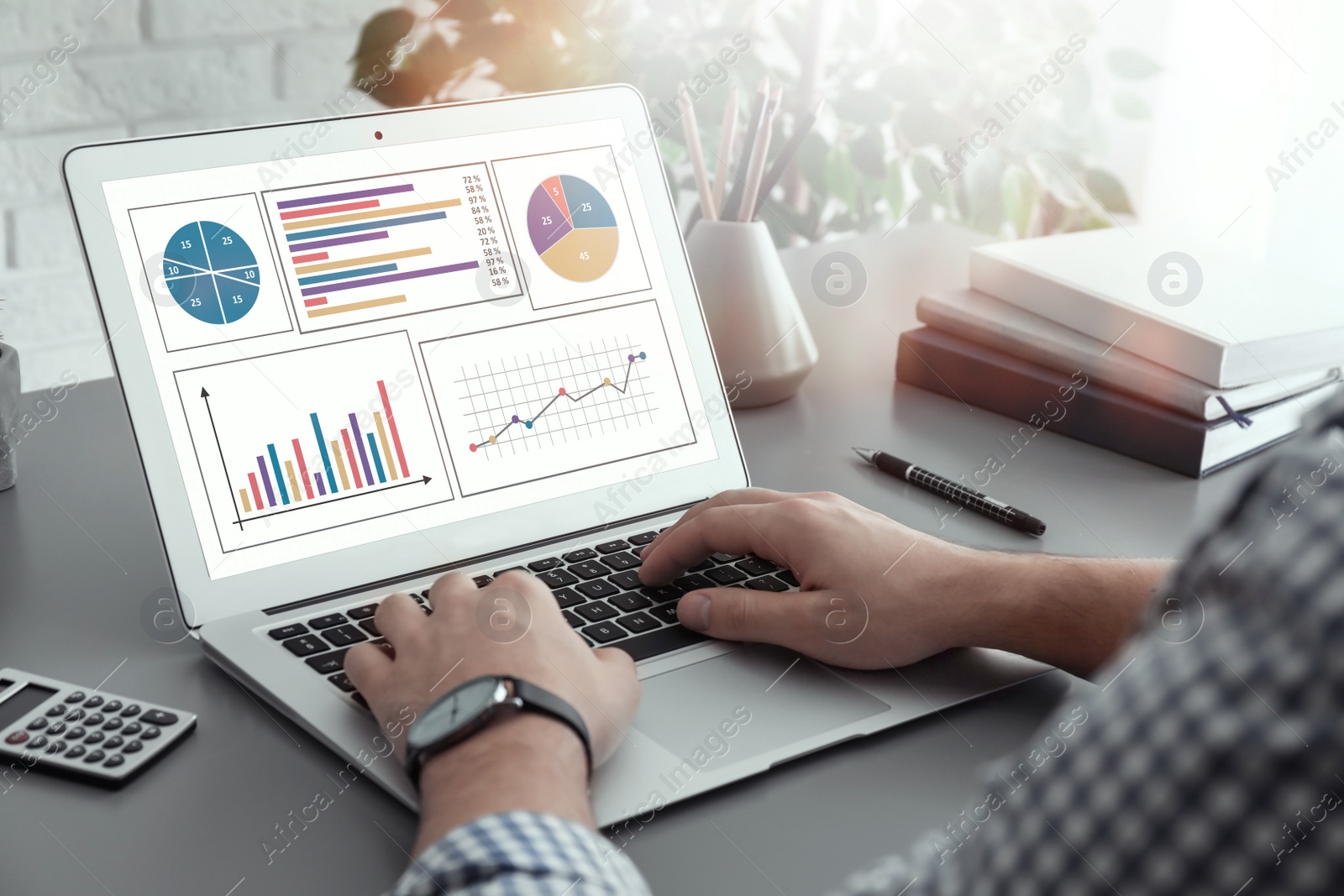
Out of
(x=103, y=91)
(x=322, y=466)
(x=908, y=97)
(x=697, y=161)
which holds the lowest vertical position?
(x=322, y=466)

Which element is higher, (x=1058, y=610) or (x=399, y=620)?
(x=399, y=620)

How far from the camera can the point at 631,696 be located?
61 centimetres

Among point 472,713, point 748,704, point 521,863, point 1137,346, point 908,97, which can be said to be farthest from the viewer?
point 908,97

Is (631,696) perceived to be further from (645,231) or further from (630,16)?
A: (630,16)

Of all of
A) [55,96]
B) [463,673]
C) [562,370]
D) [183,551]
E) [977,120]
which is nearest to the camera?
[463,673]

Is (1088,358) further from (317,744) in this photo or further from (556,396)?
(317,744)

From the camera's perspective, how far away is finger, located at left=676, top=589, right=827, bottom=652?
2.22 feet

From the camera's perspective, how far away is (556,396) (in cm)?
85

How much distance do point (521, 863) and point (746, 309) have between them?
29.3 inches

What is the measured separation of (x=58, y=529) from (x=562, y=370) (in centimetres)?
41

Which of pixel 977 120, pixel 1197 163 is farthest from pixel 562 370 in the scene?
pixel 1197 163

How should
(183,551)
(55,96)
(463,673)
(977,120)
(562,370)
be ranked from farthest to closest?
(977,120) < (55,96) < (562,370) < (183,551) < (463,673)

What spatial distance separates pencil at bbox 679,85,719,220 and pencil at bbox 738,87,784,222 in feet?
0.14

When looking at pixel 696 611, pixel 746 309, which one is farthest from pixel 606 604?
pixel 746 309
